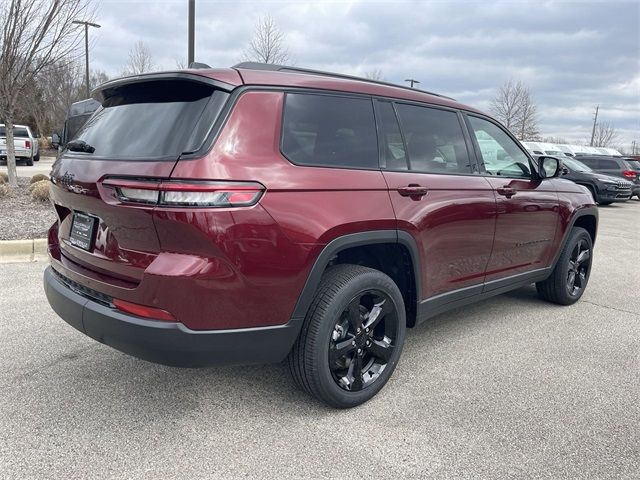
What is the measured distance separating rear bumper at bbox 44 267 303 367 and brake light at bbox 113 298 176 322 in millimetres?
20

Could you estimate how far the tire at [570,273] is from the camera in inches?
190

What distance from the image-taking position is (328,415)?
9.28 feet

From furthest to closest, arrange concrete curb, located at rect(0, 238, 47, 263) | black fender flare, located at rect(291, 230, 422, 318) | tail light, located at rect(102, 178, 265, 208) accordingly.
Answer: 1. concrete curb, located at rect(0, 238, 47, 263)
2. black fender flare, located at rect(291, 230, 422, 318)
3. tail light, located at rect(102, 178, 265, 208)

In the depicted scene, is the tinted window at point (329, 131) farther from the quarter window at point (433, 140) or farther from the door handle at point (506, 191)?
the door handle at point (506, 191)

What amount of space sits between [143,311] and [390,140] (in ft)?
5.71

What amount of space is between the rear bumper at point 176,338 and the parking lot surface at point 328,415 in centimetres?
46

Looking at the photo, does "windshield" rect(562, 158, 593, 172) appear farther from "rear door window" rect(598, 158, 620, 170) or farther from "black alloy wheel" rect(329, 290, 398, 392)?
"black alloy wheel" rect(329, 290, 398, 392)

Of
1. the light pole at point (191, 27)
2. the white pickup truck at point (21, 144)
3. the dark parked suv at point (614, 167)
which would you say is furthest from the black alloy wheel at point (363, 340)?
the white pickup truck at point (21, 144)

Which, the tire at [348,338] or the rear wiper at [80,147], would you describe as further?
the rear wiper at [80,147]

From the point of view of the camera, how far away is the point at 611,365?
361 cm

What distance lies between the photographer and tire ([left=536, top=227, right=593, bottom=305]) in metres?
4.83

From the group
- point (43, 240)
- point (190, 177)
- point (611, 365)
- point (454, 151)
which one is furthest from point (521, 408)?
point (43, 240)


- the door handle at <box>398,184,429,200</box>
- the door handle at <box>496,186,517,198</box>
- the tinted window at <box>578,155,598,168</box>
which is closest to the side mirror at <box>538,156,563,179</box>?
the door handle at <box>496,186,517,198</box>

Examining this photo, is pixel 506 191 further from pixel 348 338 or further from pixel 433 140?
pixel 348 338
